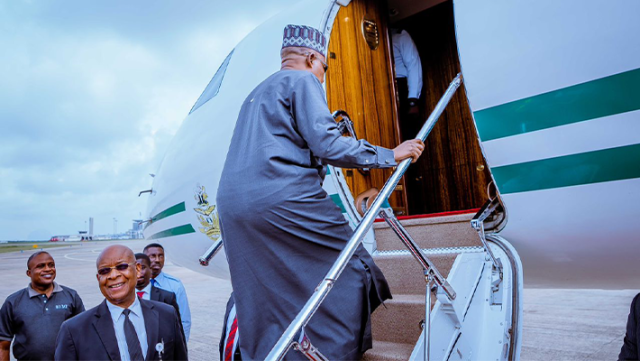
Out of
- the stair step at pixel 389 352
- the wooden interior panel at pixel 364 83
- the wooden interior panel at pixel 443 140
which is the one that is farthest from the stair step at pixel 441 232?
the wooden interior panel at pixel 443 140

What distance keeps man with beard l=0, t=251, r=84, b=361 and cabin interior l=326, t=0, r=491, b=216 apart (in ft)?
7.20

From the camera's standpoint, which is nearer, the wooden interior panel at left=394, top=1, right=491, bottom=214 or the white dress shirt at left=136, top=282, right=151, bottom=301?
the white dress shirt at left=136, top=282, right=151, bottom=301

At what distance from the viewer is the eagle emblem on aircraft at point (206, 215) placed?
3.47 meters

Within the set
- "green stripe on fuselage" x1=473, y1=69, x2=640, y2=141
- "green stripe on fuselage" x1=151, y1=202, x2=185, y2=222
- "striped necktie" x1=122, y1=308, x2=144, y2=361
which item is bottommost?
"striped necktie" x1=122, y1=308, x2=144, y2=361

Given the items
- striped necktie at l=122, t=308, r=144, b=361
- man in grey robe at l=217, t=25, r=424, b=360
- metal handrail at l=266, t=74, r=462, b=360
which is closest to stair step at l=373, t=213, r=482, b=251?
metal handrail at l=266, t=74, r=462, b=360

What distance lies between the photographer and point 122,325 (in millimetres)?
1718

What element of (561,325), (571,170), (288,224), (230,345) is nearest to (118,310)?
(230,345)

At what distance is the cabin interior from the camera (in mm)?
3172

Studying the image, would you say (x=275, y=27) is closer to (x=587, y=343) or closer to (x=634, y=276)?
(x=634, y=276)

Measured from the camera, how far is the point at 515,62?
1.97 m

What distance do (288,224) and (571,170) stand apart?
1.37 meters

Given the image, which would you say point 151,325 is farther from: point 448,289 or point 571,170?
point 571,170

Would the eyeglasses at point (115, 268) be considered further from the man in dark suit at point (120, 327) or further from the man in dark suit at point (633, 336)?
the man in dark suit at point (633, 336)

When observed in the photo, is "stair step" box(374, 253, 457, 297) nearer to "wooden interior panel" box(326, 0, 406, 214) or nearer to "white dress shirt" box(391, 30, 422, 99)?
"wooden interior panel" box(326, 0, 406, 214)
